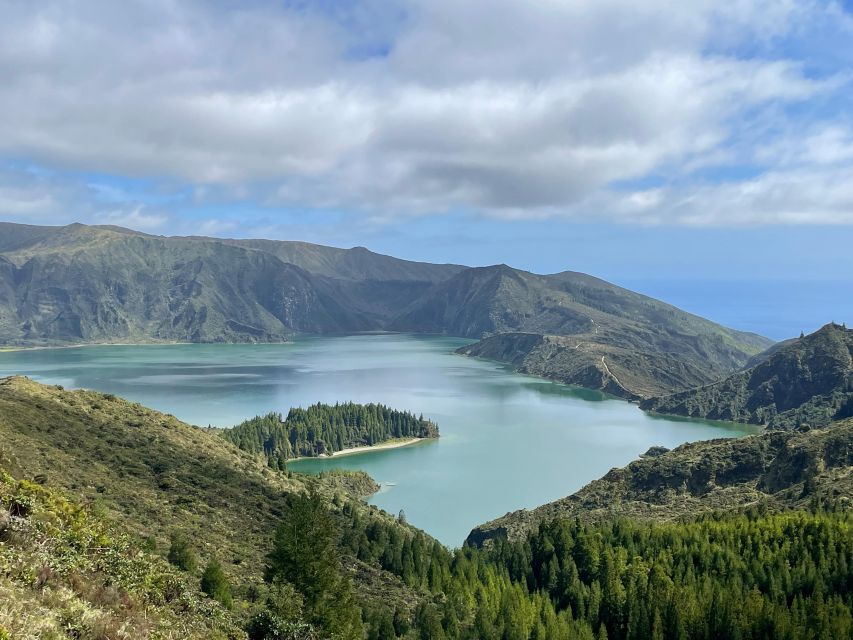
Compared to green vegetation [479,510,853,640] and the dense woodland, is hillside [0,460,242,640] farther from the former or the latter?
green vegetation [479,510,853,640]

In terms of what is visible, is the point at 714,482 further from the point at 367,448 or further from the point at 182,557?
the point at 367,448

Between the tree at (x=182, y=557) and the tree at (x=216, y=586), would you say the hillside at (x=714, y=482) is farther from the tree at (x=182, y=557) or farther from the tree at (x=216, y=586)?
the tree at (x=216, y=586)

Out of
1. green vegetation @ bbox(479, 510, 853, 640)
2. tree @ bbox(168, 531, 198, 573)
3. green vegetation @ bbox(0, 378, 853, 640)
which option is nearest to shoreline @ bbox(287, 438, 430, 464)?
green vegetation @ bbox(0, 378, 853, 640)

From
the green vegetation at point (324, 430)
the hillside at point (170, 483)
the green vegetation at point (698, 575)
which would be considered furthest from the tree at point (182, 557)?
the green vegetation at point (324, 430)

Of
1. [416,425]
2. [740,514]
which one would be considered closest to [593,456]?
[416,425]

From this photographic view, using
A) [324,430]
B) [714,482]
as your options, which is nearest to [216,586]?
[714,482]
